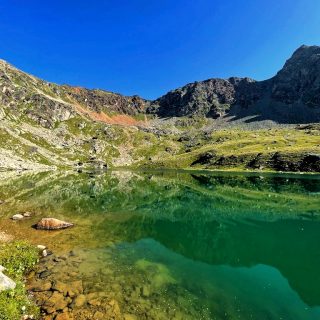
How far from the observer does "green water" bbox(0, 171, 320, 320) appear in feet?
75.5

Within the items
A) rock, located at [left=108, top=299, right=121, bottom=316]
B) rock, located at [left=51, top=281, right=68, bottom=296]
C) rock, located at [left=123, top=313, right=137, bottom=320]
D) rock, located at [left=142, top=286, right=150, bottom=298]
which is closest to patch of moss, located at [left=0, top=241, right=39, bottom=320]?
rock, located at [left=51, top=281, right=68, bottom=296]

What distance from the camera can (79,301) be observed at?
22578 mm

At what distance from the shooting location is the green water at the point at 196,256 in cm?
2300

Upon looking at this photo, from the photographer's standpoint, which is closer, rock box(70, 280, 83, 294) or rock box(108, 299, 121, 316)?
rock box(108, 299, 121, 316)

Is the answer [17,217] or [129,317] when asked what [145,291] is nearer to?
[129,317]

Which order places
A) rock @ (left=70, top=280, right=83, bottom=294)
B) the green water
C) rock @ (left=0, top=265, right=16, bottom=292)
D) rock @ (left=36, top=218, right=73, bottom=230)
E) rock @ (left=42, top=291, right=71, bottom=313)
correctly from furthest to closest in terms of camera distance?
rock @ (left=36, top=218, right=73, bottom=230)
rock @ (left=70, top=280, right=83, bottom=294)
the green water
rock @ (left=42, top=291, right=71, bottom=313)
rock @ (left=0, top=265, right=16, bottom=292)

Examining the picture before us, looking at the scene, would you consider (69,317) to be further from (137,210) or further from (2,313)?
(137,210)

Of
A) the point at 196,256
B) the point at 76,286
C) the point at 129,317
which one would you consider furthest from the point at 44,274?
the point at 196,256

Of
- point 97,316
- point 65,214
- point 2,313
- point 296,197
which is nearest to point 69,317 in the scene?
point 97,316

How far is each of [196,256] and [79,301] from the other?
52.5ft

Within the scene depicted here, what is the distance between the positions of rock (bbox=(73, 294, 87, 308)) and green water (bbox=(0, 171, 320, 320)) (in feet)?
4.21

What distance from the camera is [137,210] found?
64.0 m

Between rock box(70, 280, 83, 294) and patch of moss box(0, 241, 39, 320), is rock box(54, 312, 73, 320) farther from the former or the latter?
rock box(70, 280, 83, 294)

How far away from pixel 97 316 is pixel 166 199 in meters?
59.7
